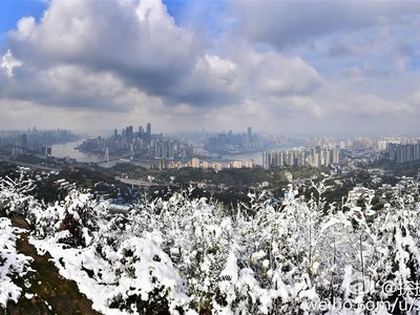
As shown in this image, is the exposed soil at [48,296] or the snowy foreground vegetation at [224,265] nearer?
the exposed soil at [48,296]

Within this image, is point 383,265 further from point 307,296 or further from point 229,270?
point 229,270

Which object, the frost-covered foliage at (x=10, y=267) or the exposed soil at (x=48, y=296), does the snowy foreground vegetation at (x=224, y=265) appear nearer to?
the frost-covered foliage at (x=10, y=267)

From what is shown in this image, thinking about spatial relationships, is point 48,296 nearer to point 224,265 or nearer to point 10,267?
point 10,267

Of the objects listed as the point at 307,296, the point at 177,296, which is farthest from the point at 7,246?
the point at 307,296

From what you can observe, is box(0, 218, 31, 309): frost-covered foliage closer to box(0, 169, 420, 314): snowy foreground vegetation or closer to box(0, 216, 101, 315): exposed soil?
box(0, 169, 420, 314): snowy foreground vegetation

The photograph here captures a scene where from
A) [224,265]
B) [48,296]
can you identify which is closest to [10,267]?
[48,296]

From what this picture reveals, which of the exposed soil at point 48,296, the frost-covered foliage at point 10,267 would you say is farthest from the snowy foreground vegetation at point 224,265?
the exposed soil at point 48,296

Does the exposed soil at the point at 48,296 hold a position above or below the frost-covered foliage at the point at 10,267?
below
